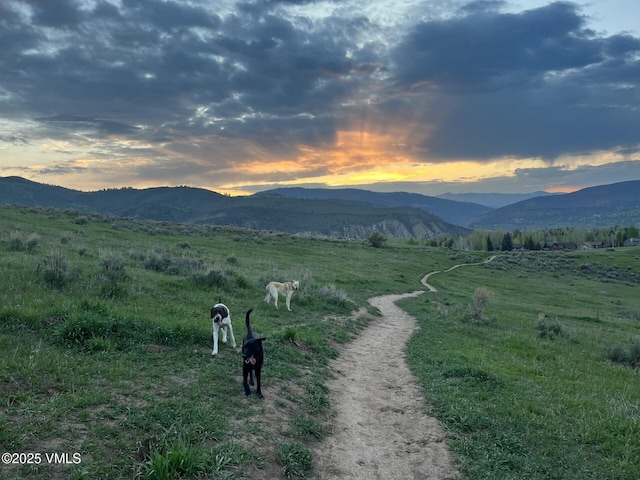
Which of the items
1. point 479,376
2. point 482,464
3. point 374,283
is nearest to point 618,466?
point 482,464

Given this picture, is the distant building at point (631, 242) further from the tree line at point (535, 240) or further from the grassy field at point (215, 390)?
the grassy field at point (215, 390)

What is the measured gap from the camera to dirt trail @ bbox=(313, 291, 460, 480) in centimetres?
657

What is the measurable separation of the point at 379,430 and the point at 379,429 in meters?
0.05

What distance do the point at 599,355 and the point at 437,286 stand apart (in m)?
30.0

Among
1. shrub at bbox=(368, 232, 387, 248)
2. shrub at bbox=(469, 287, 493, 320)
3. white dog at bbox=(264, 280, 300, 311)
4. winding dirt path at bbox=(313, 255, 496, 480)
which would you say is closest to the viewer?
winding dirt path at bbox=(313, 255, 496, 480)

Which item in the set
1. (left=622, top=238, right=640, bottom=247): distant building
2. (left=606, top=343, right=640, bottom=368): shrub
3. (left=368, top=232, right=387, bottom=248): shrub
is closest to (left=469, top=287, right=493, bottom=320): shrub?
(left=606, top=343, right=640, bottom=368): shrub

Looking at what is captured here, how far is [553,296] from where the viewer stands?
52.1 meters

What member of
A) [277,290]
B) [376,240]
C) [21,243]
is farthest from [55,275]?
[376,240]

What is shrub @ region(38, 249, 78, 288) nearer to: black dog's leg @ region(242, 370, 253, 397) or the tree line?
black dog's leg @ region(242, 370, 253, 397)

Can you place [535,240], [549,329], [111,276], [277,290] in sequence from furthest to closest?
[535,240] → [549,329] → [277,290] → [111,276]

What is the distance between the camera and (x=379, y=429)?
812 centimetres

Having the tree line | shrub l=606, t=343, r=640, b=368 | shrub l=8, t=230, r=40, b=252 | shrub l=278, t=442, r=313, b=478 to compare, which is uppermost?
shrub l=8, t=230, r=40, b=252

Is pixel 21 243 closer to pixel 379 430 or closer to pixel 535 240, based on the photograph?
pixel 379 430

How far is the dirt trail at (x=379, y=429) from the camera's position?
6.57 meters
